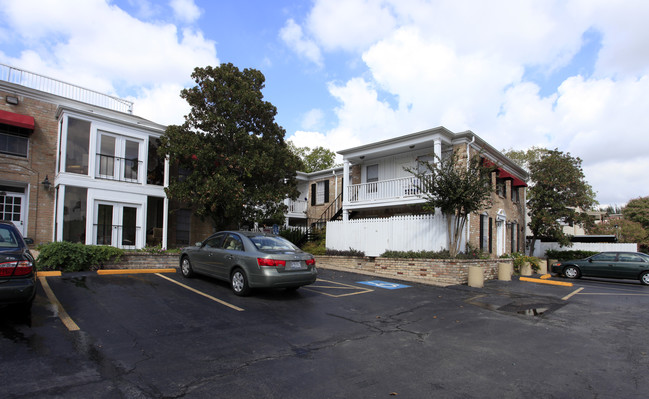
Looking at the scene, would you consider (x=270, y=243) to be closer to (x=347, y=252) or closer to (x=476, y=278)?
(x=476, y=278)

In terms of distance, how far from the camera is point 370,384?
388 cm

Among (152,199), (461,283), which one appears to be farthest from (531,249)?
(152,199)

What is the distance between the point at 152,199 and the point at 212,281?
31.7 feet

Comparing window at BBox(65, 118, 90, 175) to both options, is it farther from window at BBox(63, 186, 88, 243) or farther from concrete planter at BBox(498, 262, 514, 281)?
concrete planter at BBox(498, 262, 514, 281)

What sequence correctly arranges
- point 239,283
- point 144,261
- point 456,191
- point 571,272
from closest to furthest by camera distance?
point 239,283 < point 144,261 < point 456,191 < point 571,272

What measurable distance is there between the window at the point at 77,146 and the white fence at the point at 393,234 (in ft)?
36.6

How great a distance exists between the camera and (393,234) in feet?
49.1

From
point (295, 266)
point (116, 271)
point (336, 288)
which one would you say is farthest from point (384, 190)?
point (116, 271)

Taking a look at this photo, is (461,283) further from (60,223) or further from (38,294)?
(60,223)

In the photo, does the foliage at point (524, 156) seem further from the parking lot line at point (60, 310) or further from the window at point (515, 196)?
the parking lot line at point (60, 310)

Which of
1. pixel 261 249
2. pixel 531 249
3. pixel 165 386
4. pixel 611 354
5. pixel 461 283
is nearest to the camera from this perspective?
pixel 165 386

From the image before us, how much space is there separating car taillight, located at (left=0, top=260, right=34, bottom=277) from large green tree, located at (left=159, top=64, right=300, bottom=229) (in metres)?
8.17

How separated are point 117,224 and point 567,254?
2541 cm

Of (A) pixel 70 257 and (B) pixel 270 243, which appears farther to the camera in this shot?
(A) pixel 70 257
